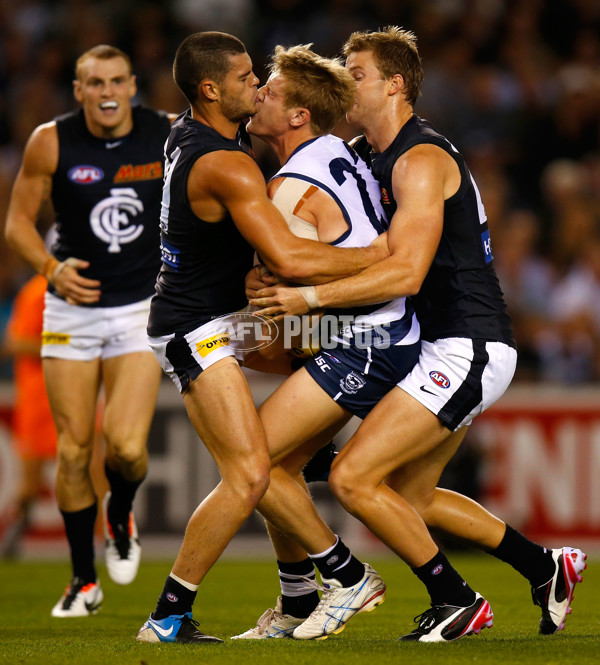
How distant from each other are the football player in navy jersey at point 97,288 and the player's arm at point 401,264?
196 centimetres

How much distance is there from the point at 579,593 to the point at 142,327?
335 centimetres

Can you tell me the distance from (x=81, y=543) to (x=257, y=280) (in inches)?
95.6

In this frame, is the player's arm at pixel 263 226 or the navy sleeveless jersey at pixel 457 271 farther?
the navy sleeveless jersey at pixel 457 271

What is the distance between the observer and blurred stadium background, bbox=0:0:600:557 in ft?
31.6

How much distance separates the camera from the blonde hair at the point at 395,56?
16.7ft

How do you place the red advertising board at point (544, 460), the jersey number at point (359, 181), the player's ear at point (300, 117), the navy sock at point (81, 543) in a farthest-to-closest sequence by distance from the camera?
the red advertising board at point (544, 460), the navy sock at point (81, 543), the player's ear at point (300, 117), the jersey number at point (359, 181)

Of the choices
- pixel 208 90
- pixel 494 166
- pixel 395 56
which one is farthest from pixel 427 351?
pixel 494 166

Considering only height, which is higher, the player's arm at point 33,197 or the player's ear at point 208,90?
the player's ear at point 208,90

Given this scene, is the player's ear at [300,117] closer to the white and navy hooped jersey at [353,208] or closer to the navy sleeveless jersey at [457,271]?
the white and navy hooped jersey at [353,208]

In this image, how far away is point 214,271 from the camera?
4.96 m

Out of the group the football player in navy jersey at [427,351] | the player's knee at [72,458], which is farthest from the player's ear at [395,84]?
the player's knee at [72,458]

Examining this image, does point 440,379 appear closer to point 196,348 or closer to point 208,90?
point 196,348

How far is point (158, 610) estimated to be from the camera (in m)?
4.85

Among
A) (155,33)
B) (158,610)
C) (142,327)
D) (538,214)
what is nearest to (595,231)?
(538,214)
